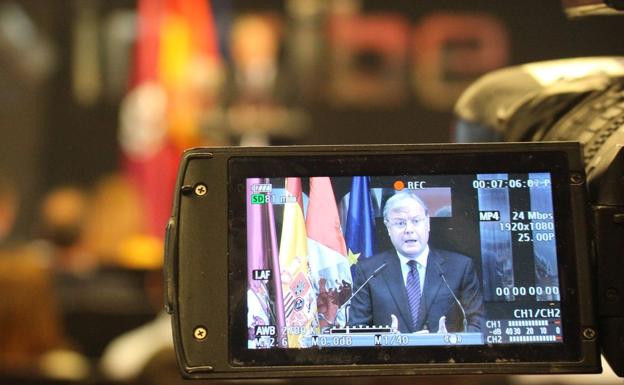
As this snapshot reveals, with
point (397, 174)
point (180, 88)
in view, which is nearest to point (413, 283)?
point (397, 174)

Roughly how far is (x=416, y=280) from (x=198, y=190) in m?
0.25

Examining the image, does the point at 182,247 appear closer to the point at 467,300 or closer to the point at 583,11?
the point at 467,300

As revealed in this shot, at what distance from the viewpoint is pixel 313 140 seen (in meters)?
4.81

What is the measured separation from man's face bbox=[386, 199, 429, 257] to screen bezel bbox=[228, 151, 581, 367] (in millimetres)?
37

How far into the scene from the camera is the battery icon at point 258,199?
0.98 m

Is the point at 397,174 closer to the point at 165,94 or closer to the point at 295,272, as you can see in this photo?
the point at 295,272

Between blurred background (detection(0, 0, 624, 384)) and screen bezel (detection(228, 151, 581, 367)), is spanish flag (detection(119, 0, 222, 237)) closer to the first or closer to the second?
blurred background (detection(0, 0, 624, 384))

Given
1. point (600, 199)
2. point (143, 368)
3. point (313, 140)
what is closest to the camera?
point (600, 199)

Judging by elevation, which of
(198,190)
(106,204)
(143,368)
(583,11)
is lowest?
(143,368)

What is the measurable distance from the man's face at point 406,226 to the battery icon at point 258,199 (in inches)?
5.3

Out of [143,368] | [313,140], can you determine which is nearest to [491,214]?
[143,368]

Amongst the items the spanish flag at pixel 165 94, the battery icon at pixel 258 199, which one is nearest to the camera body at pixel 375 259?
the battery icon at pixel 258 199

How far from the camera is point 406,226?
0.98 metres

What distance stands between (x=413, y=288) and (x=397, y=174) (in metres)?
0.12
